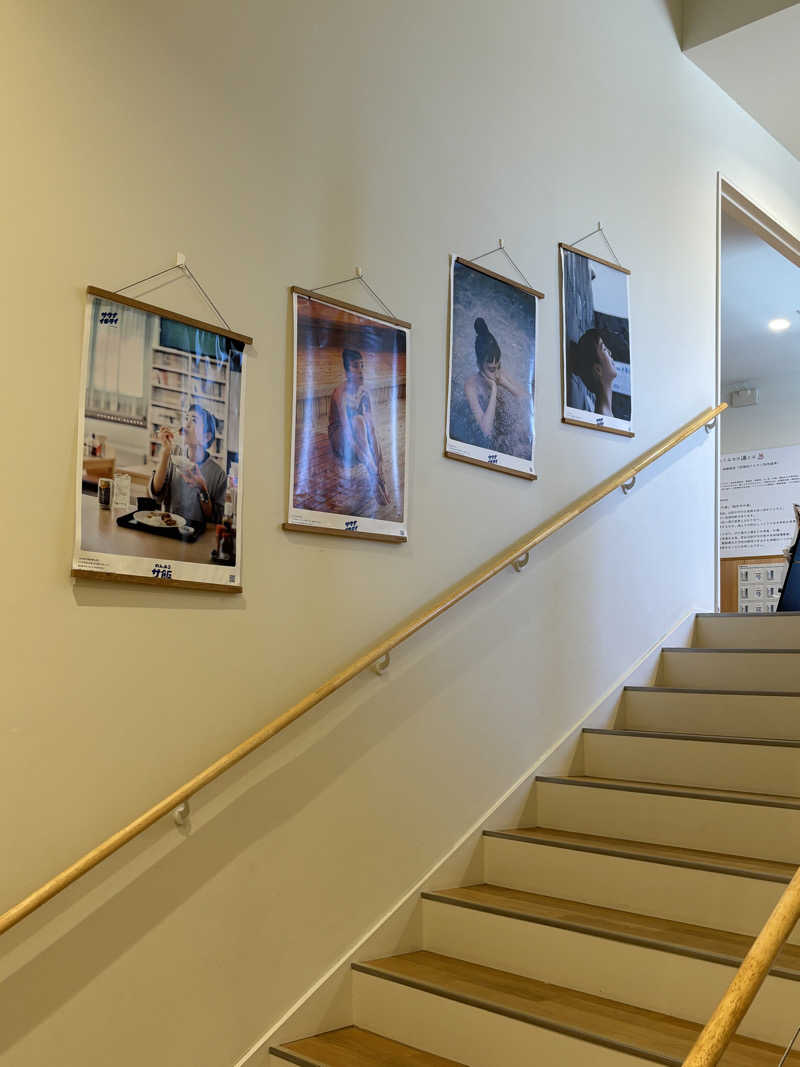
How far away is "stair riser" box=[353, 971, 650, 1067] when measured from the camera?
98.3 inches

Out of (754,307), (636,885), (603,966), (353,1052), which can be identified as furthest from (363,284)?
(754,307)

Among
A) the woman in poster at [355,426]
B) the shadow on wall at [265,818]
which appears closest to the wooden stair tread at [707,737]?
the shadow on wall at [265,818]

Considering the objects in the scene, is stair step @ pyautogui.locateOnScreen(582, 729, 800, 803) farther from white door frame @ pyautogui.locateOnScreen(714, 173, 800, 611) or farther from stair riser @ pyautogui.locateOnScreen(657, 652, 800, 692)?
white door frame @ pyautogui.locateOnScreen(714, 173, 800, 611)

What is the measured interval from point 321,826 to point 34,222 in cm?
185

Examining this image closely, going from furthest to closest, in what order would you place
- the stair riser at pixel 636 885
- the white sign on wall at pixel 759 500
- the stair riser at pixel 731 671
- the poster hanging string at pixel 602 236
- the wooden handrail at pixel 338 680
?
the white sign on wall at pixel 759 500 < the poster hanging string at pixel 602 236 < the stair riser at pixel 731 671 < the stair riser at pixel 636 885 < the wooden handrail at pixel 338 680

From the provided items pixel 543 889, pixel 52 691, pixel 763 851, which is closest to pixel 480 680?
pixel 543 889

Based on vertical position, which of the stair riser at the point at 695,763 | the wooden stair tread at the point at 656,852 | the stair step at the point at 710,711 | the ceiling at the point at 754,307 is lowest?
the wooden stair tread at the point at 656,852

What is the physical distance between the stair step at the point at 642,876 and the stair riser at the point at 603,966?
311 millimetres

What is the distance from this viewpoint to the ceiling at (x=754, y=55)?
195 inches

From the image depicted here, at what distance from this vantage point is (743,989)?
1.49 meters

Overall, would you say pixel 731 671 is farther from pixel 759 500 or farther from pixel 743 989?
pixel 759 500

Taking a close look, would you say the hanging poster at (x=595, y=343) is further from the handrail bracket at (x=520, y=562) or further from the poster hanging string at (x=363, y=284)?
the poster hanging string at (x=363, y=284)

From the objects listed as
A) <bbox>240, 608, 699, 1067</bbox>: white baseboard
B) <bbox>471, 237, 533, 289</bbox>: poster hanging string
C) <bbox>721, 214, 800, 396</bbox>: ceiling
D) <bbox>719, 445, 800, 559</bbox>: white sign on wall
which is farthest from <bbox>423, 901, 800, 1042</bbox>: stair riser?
<bbox>719, 445, 800, 559</bbox>: white sign on wall

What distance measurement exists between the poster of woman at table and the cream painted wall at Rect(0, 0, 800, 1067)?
0.19 ft
